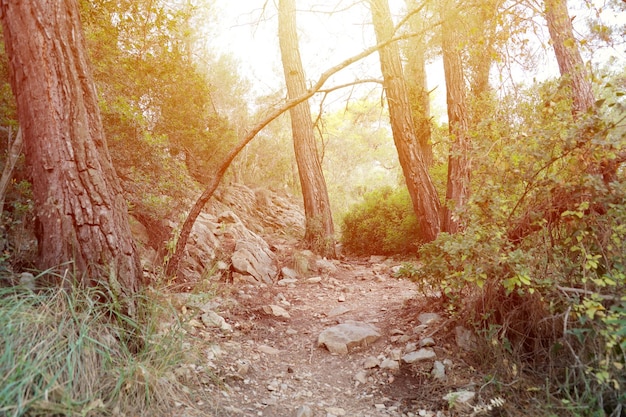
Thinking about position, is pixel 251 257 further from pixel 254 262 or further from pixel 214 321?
pixel 214 321

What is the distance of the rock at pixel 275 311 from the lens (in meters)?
4.76

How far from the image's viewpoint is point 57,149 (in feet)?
8.99

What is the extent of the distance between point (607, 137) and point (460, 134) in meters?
2.30

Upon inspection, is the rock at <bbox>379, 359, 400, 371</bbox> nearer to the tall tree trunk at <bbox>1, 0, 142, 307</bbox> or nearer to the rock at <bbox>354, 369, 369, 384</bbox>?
the rock at <bbox>354, 369, 369, 384</bbox>

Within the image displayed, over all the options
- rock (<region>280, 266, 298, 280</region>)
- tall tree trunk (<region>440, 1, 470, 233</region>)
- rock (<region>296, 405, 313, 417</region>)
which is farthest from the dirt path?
tall tree trunk (<region>440, 1, 470, 233</region>)

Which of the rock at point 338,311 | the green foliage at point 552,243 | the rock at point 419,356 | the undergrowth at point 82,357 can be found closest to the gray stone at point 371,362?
the rock at point 419,356

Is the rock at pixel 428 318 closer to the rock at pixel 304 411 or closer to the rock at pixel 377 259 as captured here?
the rock at pixel 304 411

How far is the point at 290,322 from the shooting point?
468 centimetres

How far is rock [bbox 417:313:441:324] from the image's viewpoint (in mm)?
3862

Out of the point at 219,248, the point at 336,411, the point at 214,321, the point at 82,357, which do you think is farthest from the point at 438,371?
the point at 219,248

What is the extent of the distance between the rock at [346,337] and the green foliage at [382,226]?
403 cm

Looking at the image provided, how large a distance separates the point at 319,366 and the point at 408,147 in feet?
11.9

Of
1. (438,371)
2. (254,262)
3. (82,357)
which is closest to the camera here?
(82,357)

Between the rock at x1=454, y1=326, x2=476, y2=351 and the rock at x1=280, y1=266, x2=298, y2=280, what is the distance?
136 inches
